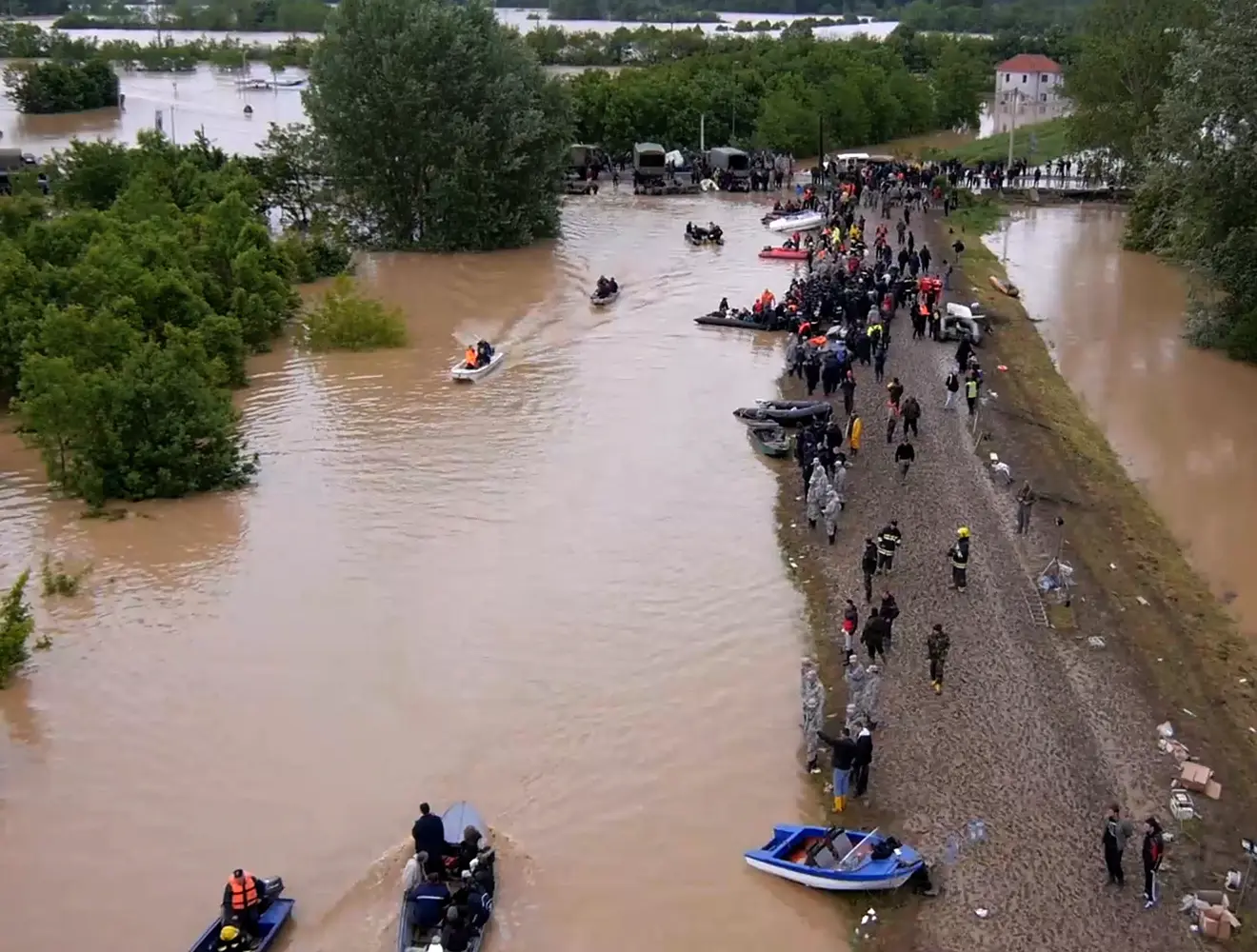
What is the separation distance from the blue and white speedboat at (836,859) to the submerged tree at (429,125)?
35697 mm

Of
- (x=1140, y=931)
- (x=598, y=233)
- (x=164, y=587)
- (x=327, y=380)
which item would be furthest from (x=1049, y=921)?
(x=598, y=233)

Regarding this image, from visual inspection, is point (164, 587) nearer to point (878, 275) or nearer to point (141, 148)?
point (878, 275)

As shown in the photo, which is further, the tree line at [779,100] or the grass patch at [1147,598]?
the tree line at [779,100]

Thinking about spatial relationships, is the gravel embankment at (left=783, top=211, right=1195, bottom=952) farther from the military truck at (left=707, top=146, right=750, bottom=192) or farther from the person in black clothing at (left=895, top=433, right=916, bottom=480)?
the military truck at (left=707, top=146, right=750, bottom=192)

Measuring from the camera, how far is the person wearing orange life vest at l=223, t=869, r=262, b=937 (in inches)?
501

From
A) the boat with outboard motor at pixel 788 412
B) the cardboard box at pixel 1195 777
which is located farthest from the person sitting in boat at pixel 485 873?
the boat with outboard motor at pixel 788 412

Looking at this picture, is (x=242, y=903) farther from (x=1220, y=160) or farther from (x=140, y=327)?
(x=1220, y=160)

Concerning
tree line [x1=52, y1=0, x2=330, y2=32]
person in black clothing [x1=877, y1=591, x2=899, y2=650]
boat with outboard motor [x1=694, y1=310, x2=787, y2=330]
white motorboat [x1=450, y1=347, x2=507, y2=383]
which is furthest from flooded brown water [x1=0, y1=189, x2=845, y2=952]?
tree line [x1=52, y1=0, x2=330, y2=32]

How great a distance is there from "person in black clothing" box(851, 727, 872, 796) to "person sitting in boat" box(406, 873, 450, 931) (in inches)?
195

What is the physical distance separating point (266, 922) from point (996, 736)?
29.4ft

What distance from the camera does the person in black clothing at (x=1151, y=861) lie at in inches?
510

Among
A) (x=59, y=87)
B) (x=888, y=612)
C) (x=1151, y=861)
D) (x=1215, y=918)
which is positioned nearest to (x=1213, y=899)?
(x=1215, y=918)

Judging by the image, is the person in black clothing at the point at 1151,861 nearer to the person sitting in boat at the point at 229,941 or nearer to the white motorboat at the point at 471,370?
the person sitting in boat at the point at 229,941

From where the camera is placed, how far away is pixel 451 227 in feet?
155
